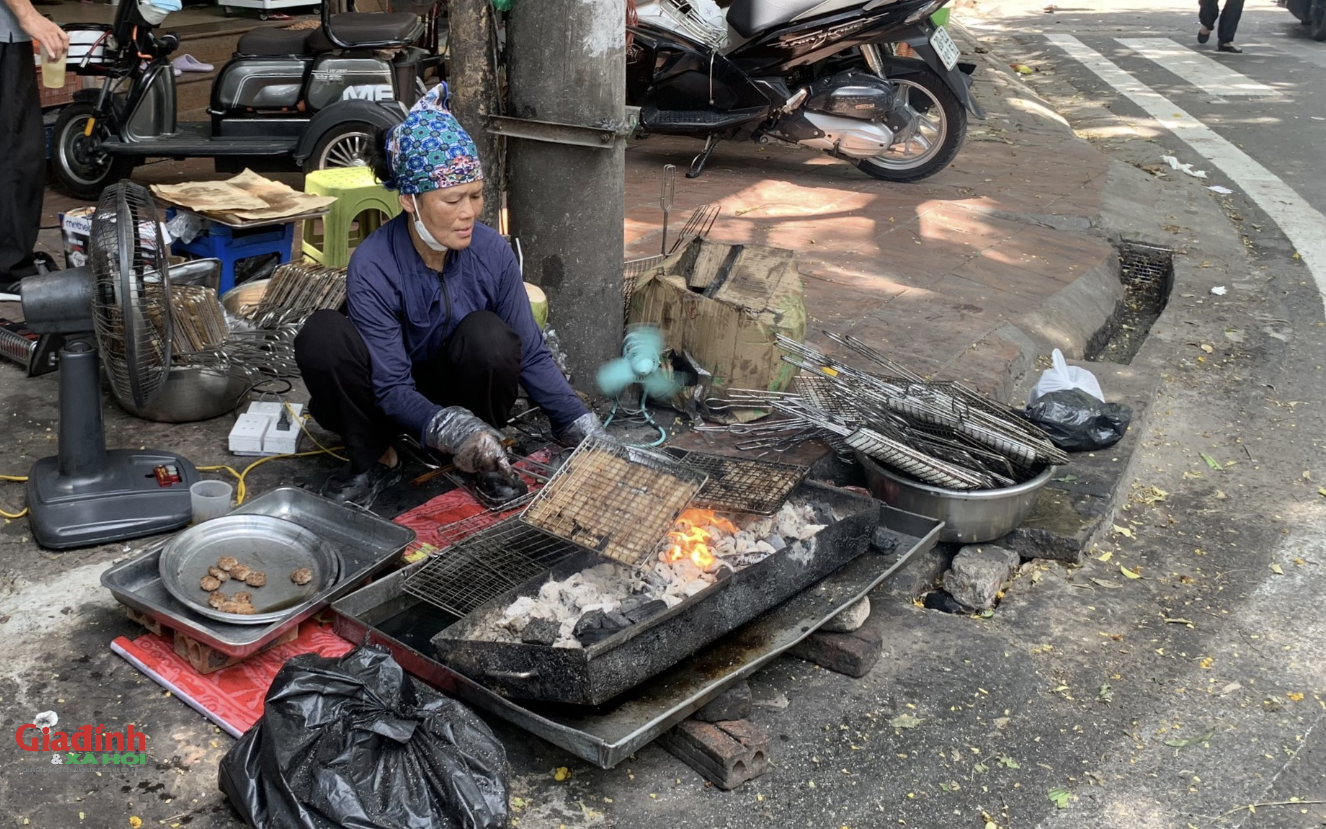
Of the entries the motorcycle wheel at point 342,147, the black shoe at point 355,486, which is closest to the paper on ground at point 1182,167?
the motorcycle wheel at point 342,147

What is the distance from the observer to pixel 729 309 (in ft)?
14.6

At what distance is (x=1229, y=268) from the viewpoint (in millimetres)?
7121

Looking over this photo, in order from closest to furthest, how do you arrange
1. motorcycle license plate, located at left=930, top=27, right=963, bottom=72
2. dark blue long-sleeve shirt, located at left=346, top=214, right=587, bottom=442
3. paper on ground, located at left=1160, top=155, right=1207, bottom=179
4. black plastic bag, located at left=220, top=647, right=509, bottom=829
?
black plastic bag, located at left=220, top=647, right=509, bottom=829 < dark blue long-sleeve shirt, located at left=346, top=214, right=587, bottom=442 < motorcycle license plate, located at left=930, top=27, right=963, bottom=72 < paper on ground, located at left=1160, top=155, right=1207, bottom=179

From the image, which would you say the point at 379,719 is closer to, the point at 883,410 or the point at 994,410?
the point at 883,410

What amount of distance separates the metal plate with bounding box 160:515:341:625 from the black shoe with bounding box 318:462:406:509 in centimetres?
37

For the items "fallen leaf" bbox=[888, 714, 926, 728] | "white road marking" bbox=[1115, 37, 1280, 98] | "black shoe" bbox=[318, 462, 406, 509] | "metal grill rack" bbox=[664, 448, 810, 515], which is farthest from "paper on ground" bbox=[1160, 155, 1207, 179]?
"black shoe" bbox=[318, 462, 406, 509]

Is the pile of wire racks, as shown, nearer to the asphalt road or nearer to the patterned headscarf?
the asphalt road

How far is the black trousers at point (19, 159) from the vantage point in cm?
504

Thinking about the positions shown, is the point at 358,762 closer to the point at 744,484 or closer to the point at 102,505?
the point at 744,484

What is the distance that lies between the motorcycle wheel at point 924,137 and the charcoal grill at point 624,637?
17.3ft

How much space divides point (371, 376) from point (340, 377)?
0.32ft

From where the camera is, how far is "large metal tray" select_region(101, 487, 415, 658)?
295 centimetres

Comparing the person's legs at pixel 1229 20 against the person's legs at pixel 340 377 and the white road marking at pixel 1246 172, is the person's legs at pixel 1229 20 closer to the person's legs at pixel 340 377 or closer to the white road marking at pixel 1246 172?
the white road marking at pixel 1246 172

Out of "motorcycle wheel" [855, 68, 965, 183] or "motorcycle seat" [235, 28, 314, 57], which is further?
"motorcycle wheel" [855, 68, 965, 183]
